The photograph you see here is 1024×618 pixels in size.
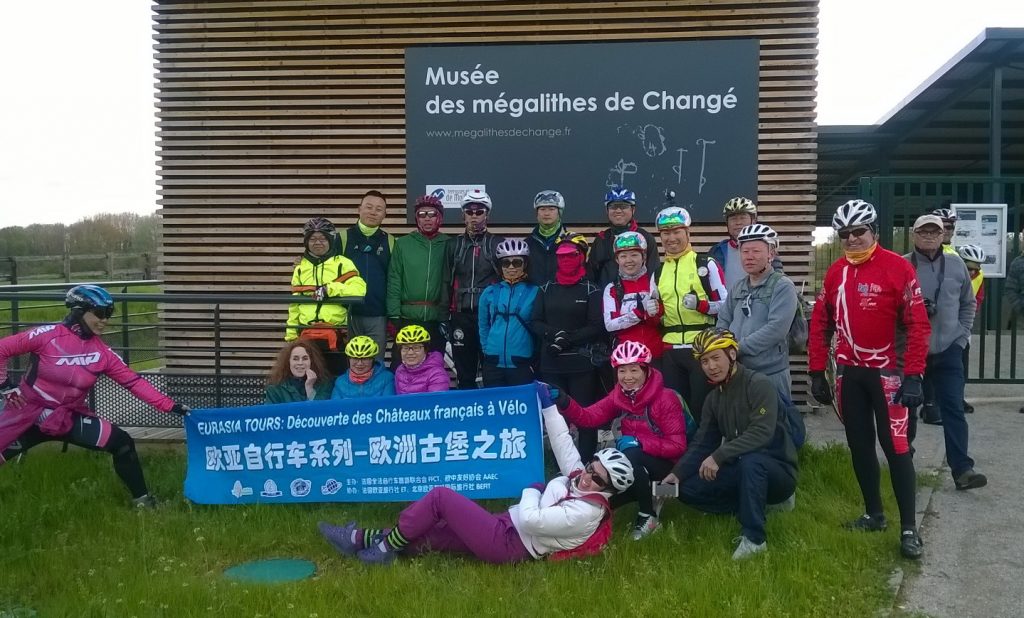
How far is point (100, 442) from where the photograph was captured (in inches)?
217

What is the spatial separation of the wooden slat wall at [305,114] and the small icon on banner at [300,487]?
371cm

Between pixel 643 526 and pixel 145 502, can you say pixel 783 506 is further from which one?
pixel 145 502

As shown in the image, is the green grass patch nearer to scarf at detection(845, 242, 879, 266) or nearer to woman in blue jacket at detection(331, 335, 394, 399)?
woman in blue jacket at detection(331, 335, 394, 399)

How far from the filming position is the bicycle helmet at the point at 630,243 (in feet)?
18.0

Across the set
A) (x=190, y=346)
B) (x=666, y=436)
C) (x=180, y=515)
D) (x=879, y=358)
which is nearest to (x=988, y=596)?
(x=879, y=358)

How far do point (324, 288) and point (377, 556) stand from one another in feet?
7.40

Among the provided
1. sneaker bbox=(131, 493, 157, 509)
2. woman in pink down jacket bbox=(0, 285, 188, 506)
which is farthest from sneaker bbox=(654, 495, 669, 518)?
sneaker bbox=(131, 493, 157, 509)

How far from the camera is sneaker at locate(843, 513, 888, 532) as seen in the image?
4.75m

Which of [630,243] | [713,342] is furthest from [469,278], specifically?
[713,342]

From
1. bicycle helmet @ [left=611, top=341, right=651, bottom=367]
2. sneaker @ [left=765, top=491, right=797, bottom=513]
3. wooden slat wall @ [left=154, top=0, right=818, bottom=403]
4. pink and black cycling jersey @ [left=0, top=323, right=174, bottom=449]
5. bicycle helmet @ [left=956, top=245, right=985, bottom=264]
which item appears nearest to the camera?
bicycle helmet @ [left=611, top=341, right=651, bottom=367]

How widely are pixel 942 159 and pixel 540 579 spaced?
56.9 feet

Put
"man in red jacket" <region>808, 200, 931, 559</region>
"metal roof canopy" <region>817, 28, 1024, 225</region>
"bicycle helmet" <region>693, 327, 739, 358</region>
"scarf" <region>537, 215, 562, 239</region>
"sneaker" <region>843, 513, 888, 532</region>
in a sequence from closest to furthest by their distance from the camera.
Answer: "man in red jacket" <region>808, 200, 931, 559</region>
"bicycle helmet" <region>693, 327, 739, 358</region>
"sneaker" <region>843, 513, 888, 532</region>
"scarf" <region>537, 215, 562, 239</region>
"metal roof canopy" <region>817, 28, 1024, 225</region>

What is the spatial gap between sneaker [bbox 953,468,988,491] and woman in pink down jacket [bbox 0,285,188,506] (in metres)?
5.32

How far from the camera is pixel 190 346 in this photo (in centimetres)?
870
